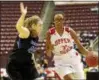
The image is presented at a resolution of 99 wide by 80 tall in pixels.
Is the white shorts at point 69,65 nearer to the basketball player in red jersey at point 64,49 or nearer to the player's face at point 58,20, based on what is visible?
the basketball player in red jersey at point 64,49

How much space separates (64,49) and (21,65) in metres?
1.33

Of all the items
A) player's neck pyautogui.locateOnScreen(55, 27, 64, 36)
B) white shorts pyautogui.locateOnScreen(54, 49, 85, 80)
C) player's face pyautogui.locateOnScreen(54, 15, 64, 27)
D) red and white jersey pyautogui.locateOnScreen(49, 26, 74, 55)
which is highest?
player's face pyautogui.locateOnScreen(54, 15, 64, 27)

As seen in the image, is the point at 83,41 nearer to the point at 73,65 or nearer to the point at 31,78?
the point at 73,65

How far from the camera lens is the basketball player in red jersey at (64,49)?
263 inches

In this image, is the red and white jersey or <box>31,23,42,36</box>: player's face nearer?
<box>31,23,42,36</box>: player's face

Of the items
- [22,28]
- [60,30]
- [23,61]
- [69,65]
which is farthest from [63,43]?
[22,28]

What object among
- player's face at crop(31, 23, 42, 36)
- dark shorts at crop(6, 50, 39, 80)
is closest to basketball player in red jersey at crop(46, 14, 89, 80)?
player's face at crop(31, 23, 42, 36)

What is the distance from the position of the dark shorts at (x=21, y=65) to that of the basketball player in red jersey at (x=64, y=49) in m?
1.19

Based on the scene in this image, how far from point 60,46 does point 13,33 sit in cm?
1165

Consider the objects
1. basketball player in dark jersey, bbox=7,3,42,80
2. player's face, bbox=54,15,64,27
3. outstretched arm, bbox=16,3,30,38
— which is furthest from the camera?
player's face, bbox=54,15,64,27

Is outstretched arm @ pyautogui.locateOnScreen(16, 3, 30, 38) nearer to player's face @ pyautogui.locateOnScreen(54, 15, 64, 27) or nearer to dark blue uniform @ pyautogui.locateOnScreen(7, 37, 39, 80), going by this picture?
dark blue uniform @ pyautogui.locateOnScreen(7, 37, 39, 80)

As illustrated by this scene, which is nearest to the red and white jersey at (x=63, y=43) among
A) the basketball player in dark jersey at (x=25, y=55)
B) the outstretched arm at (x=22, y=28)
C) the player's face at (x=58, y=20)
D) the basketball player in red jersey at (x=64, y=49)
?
the basketball player in red jersey at (x=64, y=49)

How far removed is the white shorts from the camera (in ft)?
22.1

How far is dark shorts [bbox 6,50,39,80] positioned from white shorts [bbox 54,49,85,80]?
1199mm
